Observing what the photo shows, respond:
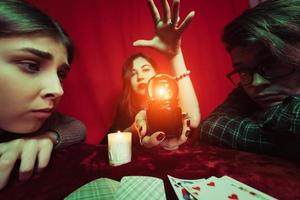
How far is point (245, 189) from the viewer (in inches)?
28.6

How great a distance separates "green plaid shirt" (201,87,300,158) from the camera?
959 millimetres

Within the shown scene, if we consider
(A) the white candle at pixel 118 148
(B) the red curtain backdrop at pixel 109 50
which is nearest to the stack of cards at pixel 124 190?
(A) the white candle at pixel 118 148

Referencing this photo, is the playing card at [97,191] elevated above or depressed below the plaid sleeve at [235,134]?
above

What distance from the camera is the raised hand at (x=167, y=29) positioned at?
45.6 inches

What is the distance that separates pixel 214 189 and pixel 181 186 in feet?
0.32

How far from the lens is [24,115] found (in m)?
0.92

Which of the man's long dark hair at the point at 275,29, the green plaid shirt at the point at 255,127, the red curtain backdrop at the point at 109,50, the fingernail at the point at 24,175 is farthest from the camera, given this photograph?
the red curtain backdrop at the point at 109,50

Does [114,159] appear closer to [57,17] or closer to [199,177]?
[199,177]

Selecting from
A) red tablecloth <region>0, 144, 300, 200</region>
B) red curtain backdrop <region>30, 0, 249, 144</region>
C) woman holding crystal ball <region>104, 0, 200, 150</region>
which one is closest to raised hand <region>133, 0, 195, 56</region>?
woman holding crystal ball <region>104, 0, 200, 150</region>

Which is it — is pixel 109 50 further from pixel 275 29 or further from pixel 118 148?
pixel 275 29

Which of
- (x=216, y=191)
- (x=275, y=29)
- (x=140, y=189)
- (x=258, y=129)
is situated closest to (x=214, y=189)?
(x=216, y=191)

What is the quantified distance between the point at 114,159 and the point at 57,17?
102cm

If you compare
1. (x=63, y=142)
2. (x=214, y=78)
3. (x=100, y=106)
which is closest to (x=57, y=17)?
(x=100, y=106)

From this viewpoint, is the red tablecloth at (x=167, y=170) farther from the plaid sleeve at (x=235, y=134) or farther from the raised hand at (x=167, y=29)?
the raised hand at (x=167, y=29)
